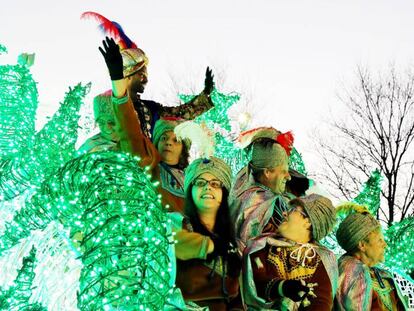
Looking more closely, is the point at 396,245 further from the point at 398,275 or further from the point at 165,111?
the point at 165,111

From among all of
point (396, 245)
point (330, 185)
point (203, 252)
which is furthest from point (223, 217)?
point (330, 185)

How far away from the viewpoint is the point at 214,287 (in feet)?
13.6

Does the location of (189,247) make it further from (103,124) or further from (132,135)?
(103,124)

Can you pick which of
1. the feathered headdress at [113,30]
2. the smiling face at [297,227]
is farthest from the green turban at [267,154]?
the feathered headdress at [113,30]

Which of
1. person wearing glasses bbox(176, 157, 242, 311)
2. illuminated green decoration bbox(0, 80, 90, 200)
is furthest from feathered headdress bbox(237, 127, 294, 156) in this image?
illuminated green decoration bbox(0, 80, 90, 200)

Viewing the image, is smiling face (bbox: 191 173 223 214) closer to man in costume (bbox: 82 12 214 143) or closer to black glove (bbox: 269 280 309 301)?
black glove (bbox: 269 280 309 301)

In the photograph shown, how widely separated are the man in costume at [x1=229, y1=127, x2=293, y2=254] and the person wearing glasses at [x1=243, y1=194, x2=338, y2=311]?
0.78 ft

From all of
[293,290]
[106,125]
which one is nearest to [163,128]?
[106,125]

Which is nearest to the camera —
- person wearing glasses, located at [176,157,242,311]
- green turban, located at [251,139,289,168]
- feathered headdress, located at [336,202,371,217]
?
person wearing glasses, located at [176,157,242,311]

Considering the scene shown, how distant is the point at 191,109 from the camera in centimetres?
548

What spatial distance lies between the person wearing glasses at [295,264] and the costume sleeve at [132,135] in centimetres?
82

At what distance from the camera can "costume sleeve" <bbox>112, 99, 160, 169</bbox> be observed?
4.37 m

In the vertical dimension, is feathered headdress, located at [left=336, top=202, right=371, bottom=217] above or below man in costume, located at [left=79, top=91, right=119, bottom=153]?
below

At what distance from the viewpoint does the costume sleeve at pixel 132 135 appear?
4.37m
